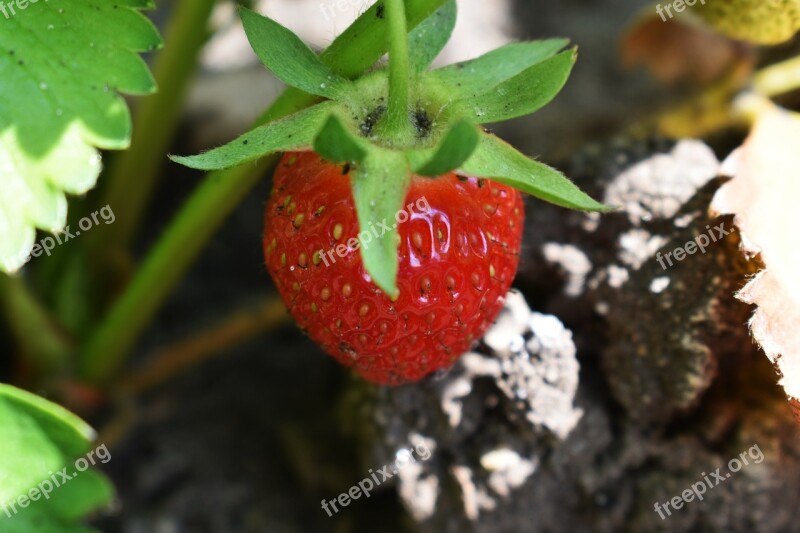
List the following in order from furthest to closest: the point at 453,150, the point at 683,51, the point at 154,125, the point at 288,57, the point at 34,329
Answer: the point at 683,51 → the point at 154,125 → the point at 34,329 → the point at 288,57 → the point at 453,150

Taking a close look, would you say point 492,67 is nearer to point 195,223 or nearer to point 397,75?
point 397,75

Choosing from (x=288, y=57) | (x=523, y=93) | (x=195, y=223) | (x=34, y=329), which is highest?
(x=288, y=57)

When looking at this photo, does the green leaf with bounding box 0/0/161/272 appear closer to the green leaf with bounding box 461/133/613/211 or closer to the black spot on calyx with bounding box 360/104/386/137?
the black spot on calyx with bounding box 360/104/386/137

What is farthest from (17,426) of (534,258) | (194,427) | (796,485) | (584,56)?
(584,56)

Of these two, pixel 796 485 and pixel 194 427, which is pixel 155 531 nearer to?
pixel 194 427

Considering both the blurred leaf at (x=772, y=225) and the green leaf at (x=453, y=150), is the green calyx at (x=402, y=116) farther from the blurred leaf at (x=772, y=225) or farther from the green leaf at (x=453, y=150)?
the blurred leaf at (x=772, y=225)

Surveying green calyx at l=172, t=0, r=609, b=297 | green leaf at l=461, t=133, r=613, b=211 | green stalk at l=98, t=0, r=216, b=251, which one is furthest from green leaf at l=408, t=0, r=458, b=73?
green stalk at l=98, t=0, r=216, b=251

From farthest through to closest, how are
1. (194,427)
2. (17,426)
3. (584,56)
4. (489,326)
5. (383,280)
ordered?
(584,56) → (194,427) → (489,326) → (17,426) → (383,280)

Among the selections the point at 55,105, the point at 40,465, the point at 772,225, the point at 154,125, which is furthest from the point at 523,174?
the point at 154,125

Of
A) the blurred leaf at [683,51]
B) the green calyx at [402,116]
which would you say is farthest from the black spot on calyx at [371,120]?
the blurred leaf at [683,51]
